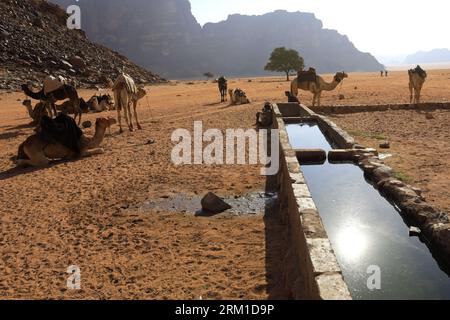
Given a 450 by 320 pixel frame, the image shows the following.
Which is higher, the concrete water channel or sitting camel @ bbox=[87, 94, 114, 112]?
sitting camel @ bbox=[87, 94, 114, 112]

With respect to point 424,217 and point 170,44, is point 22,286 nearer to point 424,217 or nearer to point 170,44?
point 424,217

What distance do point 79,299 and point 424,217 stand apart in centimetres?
432

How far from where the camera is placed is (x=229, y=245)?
509 centimetres

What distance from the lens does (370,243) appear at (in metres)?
5.12

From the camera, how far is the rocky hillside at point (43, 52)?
33.2 m

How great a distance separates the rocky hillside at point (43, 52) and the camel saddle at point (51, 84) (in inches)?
708

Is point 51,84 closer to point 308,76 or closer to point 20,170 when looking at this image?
point 20,170
